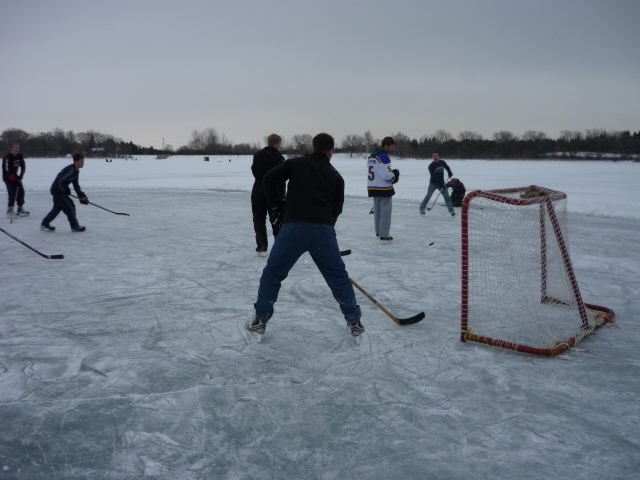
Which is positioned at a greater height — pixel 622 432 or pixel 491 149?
pixel 491 149

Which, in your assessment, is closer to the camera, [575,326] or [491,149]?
[575,326]

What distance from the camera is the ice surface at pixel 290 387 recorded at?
7.09ft

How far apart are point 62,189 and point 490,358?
23.0 feet

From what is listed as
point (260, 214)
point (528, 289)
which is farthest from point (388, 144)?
point (528, 289)

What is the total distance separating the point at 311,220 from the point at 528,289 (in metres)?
2.53

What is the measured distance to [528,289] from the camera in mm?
4570

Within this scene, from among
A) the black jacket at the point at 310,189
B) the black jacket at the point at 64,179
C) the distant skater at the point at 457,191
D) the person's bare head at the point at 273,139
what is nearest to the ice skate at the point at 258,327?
the black jacket at the point at 310,189

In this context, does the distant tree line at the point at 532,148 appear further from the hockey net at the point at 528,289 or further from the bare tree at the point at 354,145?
the hockey net at the point at 528,289

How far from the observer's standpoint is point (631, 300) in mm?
4543

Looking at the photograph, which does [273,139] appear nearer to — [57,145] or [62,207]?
[62,207]

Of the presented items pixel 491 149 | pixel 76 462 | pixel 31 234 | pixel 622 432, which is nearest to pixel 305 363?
pixel 76 462

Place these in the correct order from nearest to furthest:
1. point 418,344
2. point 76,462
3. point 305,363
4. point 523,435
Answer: point 76,462 → point 523,435 → point 305,363 → point 418,344

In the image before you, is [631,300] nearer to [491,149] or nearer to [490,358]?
[490,358]

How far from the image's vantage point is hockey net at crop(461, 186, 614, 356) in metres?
3.58
